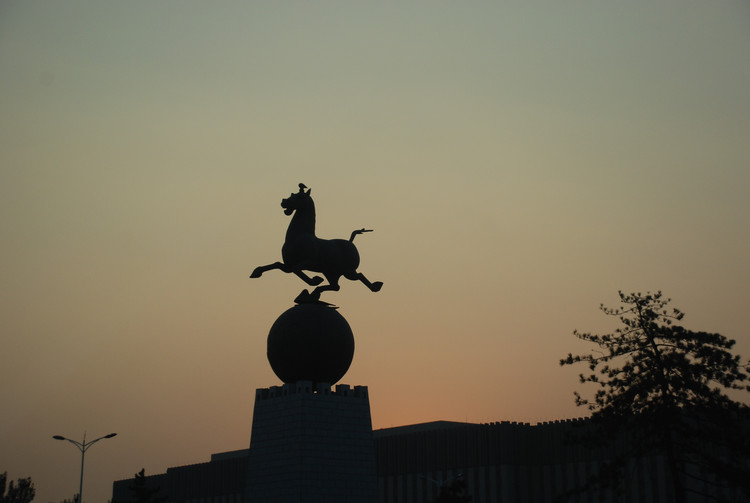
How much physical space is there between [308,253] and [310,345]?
3.57m

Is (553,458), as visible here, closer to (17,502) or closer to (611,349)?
(611,349)

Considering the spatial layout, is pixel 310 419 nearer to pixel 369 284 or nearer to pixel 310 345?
pixel 310 345

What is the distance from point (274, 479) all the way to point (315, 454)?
1.61 m

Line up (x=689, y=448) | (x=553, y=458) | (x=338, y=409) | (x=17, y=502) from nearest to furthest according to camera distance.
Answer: (x=689, y=448)
(x=338, y=409)
(x=553, y=458)
(x=17, y=502)

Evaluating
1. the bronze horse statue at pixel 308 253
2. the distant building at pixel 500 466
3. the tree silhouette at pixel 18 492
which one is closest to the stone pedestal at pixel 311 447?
the bronze horse statue at pixel 308 253

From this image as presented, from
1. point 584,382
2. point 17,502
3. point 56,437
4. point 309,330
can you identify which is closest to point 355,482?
point 309,330

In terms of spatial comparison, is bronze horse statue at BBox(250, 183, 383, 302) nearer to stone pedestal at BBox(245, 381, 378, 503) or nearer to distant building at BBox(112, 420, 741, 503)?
stone pedestal at BBox(245, 381, 378, 503)

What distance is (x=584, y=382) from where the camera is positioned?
113ft

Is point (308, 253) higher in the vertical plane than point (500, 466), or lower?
higher

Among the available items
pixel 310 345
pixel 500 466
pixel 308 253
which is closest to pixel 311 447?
pixel 310 345

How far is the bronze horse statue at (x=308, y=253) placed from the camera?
3562 cm

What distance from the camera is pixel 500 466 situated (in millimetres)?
58000

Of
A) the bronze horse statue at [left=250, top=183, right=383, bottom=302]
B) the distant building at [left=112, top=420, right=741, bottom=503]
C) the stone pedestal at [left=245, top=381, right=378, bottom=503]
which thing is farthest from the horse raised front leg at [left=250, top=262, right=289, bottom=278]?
the distant building at [left=112, top=420, right=741, bottom=503]

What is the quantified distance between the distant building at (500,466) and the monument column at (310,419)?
21185mm
